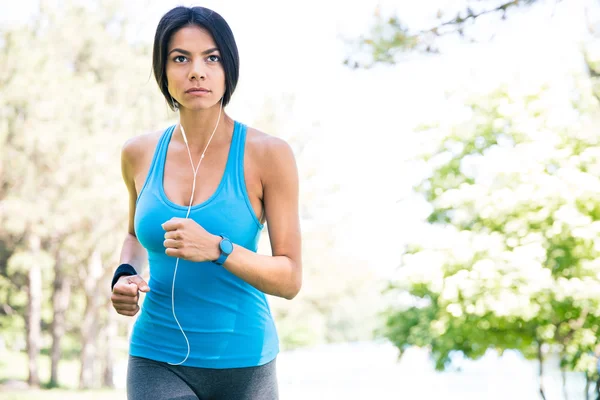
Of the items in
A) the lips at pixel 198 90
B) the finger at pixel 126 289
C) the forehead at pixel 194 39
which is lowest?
the finger at pixel 126 289

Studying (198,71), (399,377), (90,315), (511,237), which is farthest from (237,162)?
(399,377)

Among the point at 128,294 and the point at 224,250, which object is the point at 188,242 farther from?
the point at 128,294

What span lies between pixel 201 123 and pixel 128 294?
0.36 metres

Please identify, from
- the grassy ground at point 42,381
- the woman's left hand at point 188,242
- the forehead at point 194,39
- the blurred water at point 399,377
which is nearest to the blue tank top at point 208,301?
the woman's left hand at point 188,242

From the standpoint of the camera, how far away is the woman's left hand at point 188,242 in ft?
3.55

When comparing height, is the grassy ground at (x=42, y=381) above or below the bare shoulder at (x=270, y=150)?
below

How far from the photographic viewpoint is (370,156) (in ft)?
54.2

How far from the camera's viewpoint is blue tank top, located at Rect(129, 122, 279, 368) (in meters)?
1.24

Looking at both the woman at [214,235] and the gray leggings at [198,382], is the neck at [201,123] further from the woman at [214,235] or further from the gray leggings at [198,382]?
the gray leggings at [198,382]

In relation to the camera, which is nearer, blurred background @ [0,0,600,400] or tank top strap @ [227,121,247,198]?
tank top strap @ [227,121,247,198]

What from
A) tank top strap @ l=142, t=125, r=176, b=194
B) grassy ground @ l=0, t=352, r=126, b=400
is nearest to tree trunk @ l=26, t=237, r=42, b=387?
grassy ground @ l=0, t=352, r=126, b=400

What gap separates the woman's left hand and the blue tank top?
116 mm

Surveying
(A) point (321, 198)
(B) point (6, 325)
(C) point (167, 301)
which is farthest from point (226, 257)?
(B) point (6, 325)

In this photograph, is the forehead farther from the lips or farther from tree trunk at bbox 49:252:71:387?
tree trunk at bbox 49:252:71:387
